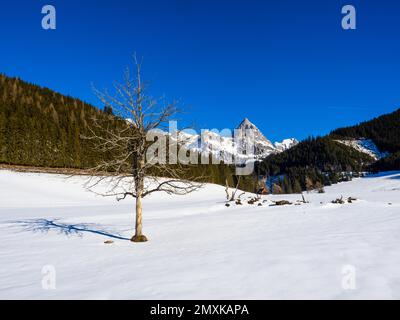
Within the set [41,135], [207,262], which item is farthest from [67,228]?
[41,135]

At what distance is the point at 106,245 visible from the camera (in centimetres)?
1497

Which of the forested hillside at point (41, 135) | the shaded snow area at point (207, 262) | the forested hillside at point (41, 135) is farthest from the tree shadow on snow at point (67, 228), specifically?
the forested hillside at point (41, 135)

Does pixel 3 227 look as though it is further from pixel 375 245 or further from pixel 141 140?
pixel 375 245

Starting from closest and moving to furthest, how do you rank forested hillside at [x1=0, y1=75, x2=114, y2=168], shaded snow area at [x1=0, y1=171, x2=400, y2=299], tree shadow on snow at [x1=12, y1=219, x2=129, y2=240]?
shaded snow area at [x1=0, y1=171, x2=400, y2=299] < tree shadow on snow at [x1=12, y1=219, x2=129, y2=240] < forested hillside at [x1=0, y1=75, x2=114, y2=168]

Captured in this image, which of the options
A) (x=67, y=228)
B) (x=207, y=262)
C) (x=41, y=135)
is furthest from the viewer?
(x=41, y=135)

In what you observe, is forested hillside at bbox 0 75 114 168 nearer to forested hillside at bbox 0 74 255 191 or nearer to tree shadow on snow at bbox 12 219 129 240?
forested hillside at bbox 0 74 255 191

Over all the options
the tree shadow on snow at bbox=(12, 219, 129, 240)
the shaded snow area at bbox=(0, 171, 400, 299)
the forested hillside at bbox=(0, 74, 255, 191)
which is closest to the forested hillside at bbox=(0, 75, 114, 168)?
the forested hillside at bbox=(0, 74, 255, 191)

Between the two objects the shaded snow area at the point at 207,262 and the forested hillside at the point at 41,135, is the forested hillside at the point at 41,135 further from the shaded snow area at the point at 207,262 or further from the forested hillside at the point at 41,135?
the shaded snow area at the point at 207,262

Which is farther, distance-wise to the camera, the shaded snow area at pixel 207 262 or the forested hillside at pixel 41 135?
the forested hillside at pixel 41 135

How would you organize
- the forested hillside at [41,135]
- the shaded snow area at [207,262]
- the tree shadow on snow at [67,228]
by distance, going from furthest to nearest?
the forested hillside at [41,135], the tree shadow on snow at [67,228], the shaded snow area at [207,262]

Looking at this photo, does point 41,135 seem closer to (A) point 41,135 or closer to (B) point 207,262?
(A) point 41,135

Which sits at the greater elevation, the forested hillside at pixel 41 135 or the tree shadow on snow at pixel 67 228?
the forested hillside at pixel 41 135

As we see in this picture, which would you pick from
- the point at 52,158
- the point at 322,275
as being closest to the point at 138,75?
the point at 322,275

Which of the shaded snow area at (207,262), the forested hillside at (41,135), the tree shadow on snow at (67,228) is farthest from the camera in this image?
the forested hillside at (41,135)
